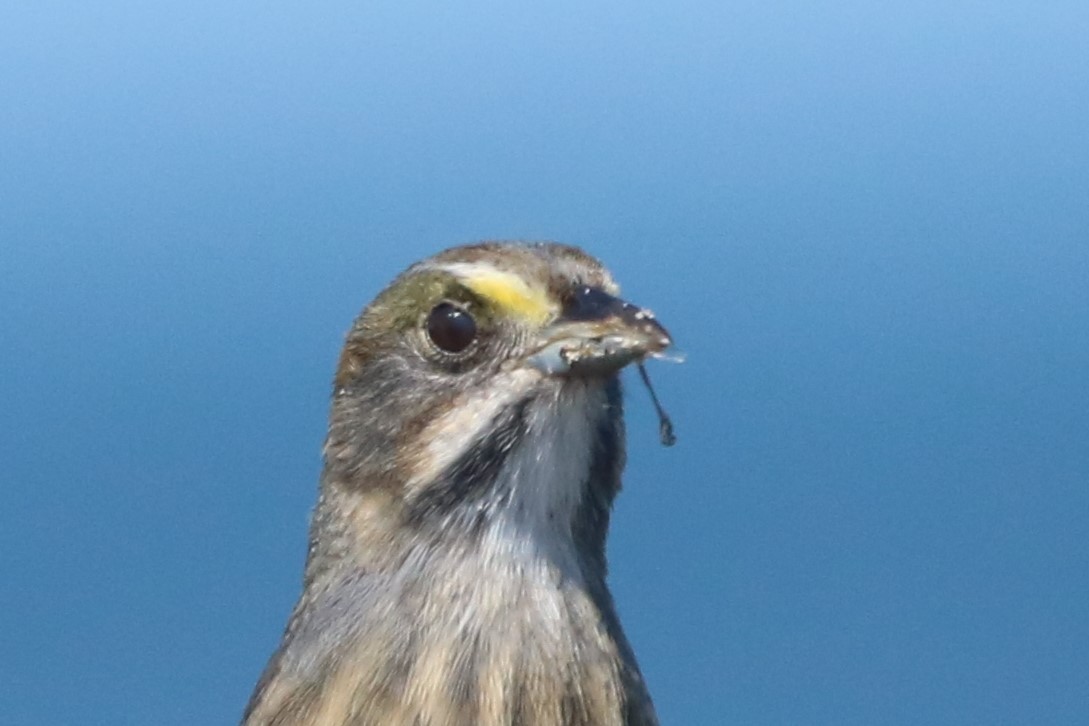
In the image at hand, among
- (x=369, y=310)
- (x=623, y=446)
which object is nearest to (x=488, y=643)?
(x=623, y=446)

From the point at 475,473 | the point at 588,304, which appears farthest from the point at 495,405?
the point at 588,304

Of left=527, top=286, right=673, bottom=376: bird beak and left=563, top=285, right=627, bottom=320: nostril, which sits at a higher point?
left=563, top=285, right=627, bottom=320: nostril

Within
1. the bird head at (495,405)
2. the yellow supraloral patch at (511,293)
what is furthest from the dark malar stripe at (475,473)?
the yellow supraloral patch at (511,293)

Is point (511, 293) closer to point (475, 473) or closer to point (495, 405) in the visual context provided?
point (495, 405)

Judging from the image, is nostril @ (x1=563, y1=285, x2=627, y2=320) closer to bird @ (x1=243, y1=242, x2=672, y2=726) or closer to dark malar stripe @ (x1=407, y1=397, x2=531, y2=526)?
bird @ (x1=243, y1=242, x2=672, y2=726)

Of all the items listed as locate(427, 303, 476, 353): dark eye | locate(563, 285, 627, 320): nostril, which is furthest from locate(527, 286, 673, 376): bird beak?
locate(427, 303, 476, 353): dark eye

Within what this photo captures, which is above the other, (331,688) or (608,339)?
(608,339)

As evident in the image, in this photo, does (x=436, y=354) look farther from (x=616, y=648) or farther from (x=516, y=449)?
(x=616, y=648)
